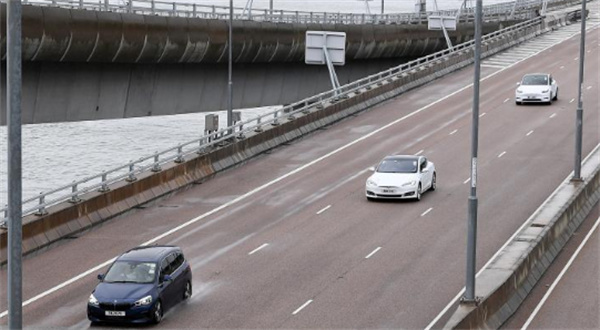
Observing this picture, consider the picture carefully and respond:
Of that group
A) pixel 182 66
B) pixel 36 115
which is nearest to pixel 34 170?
pixel 182 66

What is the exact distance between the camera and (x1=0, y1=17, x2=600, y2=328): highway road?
26.0 meters

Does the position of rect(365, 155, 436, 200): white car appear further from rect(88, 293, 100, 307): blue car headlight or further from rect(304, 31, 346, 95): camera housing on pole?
rect(304, 31, 346, 95): camera housing on pole

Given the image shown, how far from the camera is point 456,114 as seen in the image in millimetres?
55125

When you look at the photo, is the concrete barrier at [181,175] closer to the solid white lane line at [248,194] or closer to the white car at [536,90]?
the solid white lane line at [248,194]

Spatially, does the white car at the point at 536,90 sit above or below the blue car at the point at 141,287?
above

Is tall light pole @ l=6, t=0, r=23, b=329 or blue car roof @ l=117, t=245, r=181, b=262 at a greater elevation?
tall light pole @ l=6, t=0, r=23, b=329

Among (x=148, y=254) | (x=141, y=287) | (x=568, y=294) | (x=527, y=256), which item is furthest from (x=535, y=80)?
(x=141, y=287)

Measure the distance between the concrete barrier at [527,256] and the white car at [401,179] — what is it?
4.01 m

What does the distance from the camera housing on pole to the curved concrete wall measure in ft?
9.44

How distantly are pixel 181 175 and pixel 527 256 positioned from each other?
14371 millimetres

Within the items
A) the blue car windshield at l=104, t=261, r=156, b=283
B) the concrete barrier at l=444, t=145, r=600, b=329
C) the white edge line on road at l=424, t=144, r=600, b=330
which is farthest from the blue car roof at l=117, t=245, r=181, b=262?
the concrete barrier at l=444, t=145, r=600, b=329

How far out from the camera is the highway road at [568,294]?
26016 millimetres

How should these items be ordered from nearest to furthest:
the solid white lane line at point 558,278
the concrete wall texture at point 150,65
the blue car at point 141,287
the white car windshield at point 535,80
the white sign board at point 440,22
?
the blue car at point 141,287, the solid white lane line at point 558,278, the concrete wall texture at point 150,65, the white car windshield at point 535,80, the white sign board at point 440,22

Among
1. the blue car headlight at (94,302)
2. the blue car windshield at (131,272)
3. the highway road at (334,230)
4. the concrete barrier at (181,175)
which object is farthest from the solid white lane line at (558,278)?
the concrete barrier at (181,175)
